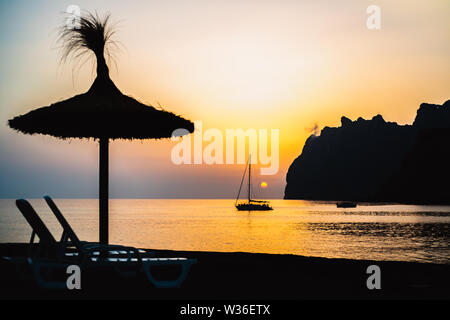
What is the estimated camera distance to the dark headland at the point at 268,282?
743cm

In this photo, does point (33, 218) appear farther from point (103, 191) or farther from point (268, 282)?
point (268, 282)

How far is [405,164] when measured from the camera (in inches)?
6885

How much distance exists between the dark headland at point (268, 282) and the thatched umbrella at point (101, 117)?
1.27m

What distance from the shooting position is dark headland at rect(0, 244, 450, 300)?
7430 mm

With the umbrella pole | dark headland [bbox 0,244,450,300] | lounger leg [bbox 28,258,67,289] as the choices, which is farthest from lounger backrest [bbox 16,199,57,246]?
the umbrella pole

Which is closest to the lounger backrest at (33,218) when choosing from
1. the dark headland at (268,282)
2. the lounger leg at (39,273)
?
the lounger leg at (39,273)

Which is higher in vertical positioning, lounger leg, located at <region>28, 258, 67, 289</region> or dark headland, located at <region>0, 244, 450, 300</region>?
lounger leg, located at <region>28, 258, 67, 289</region>

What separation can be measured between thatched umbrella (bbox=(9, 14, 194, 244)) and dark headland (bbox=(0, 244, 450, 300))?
Answer: 127cm

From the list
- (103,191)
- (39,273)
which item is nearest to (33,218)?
(39,273)

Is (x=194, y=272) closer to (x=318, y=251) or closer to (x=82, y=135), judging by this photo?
(x=82, y=135)

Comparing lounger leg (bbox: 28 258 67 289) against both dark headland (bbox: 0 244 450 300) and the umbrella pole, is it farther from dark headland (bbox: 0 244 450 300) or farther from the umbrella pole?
the umbrella pole
